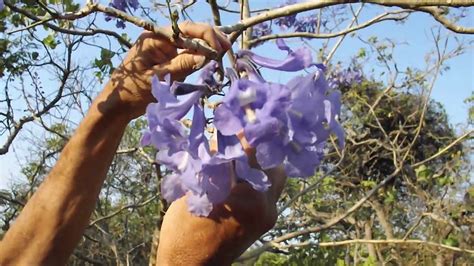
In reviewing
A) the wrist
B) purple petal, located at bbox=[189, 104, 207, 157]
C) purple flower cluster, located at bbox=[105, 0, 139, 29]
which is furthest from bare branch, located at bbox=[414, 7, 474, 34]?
purple flower cluster, located at bbox=[105, 0, 139, 29]

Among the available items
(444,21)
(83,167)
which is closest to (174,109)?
(83,167)

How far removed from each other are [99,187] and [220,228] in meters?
0.67

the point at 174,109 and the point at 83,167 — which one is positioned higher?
the point at 83,167

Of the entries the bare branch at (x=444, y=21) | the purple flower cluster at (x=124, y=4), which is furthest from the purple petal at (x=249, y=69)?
the purple flower cluster at (x=124, y=4)

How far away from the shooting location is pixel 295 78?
100 centimetres

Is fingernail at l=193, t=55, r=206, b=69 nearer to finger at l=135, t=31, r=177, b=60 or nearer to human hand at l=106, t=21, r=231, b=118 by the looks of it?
human hand at l=106, t=21, r=231, b=118

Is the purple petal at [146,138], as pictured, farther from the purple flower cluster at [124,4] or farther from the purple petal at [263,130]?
the purple flower cluster at [124,4]

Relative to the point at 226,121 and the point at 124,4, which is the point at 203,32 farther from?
the point at 124,4

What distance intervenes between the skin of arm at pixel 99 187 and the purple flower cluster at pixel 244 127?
42 millimetres

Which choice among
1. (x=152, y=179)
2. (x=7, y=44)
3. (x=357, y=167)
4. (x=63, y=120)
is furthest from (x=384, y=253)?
(x=7, y=44)

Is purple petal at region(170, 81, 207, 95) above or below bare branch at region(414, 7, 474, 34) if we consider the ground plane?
below

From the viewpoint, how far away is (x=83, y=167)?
63.3 inches

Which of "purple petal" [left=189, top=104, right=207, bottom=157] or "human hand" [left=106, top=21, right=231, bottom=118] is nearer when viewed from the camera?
"purple petal" [left=189, top=104, right=207, bottom=157]

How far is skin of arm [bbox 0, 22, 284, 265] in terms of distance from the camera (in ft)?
3.52
